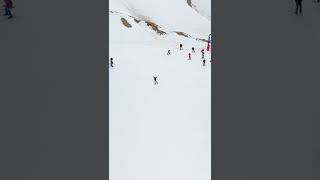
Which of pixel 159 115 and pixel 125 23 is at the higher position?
pixel 125 23
